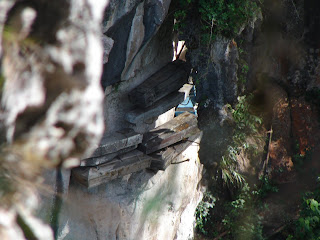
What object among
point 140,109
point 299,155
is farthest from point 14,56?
point 299,155

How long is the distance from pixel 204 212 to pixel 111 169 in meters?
2.83

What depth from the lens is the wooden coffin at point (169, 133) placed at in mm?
4004

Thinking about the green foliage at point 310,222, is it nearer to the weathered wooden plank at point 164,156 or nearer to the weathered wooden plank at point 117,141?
the weathered wooden plank at point 164,156

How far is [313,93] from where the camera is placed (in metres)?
7.04

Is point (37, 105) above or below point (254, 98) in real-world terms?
above

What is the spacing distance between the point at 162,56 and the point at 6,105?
242 centimetres

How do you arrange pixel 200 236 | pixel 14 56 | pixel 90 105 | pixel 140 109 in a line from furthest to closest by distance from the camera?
pixel 200 236
pixel 140 109
pixel 90 105
pixel 14 56

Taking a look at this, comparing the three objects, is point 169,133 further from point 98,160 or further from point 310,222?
point 310,222

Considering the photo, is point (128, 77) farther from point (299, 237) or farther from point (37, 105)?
point (299, 237)

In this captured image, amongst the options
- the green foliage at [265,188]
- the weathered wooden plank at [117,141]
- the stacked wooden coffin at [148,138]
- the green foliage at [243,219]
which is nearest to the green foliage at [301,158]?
the green foliage at [265,188]

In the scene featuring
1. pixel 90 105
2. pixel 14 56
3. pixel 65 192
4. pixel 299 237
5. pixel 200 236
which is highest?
pixel 14 56

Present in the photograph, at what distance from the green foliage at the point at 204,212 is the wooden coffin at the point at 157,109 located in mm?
2316

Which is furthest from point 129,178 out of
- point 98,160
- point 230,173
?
point 230,173

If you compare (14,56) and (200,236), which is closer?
(14,56)
